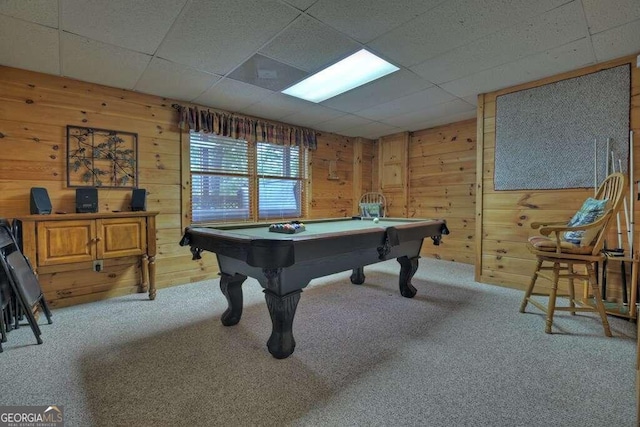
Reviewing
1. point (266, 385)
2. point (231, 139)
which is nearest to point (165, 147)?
point (231, 139)

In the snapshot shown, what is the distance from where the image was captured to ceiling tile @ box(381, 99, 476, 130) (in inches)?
153

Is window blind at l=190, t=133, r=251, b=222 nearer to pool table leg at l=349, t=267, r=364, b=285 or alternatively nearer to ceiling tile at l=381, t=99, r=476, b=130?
pool table leg at l=349, t=267, r=364, b=285

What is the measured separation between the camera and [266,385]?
1593 mm

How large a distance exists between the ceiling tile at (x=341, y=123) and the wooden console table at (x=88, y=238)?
2.86m

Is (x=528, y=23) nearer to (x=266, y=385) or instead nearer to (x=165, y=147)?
(x=266, y=385)

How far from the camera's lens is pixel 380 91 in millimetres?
3389

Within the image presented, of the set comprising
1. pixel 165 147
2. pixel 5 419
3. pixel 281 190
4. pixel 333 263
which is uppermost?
pixel 165 147

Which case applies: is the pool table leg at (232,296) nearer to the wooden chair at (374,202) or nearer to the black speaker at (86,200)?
the black speaker at (86,200)

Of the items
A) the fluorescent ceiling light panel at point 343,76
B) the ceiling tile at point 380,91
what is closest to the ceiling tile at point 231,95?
the fluorescent ceiling light panel at point 343,76

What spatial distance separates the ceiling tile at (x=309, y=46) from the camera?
7.06 ft

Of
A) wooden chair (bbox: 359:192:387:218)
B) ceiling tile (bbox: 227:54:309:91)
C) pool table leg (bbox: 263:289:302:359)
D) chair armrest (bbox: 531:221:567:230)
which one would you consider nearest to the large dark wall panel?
chair armrest (bbox: 531:221:567:230)

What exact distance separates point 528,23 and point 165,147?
363 cm

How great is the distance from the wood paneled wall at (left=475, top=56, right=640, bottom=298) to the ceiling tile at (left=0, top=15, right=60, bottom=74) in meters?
4.12

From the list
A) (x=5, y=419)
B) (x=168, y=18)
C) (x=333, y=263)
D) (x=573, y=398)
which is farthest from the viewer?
(x=333, y=263)
